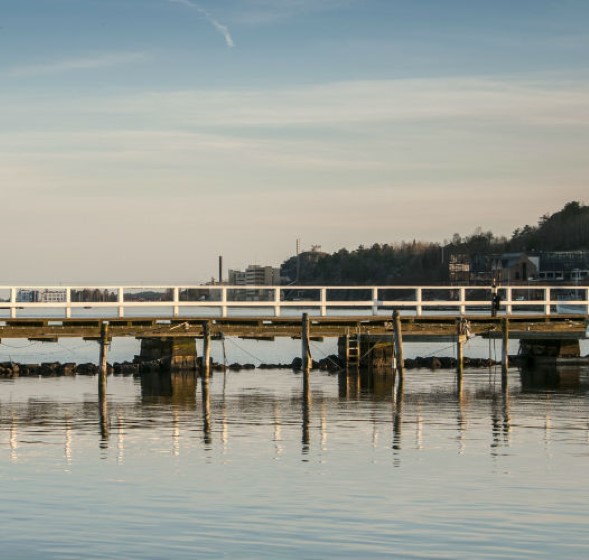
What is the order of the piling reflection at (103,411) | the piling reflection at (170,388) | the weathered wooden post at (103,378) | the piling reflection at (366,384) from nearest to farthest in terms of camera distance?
the piling reflection at (103,411), the weathered wooden post at (103,378), the piling reflection at (170,388), the piling reflection at (366,384)

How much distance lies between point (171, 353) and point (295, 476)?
97.7 ft

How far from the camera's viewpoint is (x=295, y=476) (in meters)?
26.0

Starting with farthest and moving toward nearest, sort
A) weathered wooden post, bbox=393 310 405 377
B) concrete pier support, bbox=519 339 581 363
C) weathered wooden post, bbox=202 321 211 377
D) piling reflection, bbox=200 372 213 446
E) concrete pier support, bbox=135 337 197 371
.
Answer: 1. concrete pier support, bbox=519 339 581 363
2. concrete pier support, bbox=135 337 197 371
3. weathered wooden post, bbox=393 310 405 377
4. weathered wooden post, bbox=202 321 211 377
5. piling reflection, bbox=200 372 213 446

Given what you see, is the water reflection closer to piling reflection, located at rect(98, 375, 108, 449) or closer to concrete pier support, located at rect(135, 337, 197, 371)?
piling reflection, located at rect(98, 375, 108, 449)

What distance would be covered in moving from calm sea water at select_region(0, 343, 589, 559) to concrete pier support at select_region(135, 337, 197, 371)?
10.4 m

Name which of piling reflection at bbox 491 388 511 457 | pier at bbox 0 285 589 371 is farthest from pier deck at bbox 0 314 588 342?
piling reflection at bbox 491 388 511 457

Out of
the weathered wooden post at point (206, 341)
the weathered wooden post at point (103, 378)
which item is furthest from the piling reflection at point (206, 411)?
the weathered wooden post at point (103, 378)

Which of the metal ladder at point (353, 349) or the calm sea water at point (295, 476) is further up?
the metal ladder at point (353, 349)

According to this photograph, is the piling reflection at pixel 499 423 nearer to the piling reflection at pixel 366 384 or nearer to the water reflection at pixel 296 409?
the water reflection at pixel 296 409

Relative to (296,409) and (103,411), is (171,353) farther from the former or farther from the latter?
(296,409)

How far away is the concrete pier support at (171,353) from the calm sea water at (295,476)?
1035 cm

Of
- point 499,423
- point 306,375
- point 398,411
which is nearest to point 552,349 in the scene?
point 306,375

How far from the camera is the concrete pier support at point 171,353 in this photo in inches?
2175

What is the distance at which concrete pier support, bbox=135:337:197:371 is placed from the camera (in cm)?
5525
